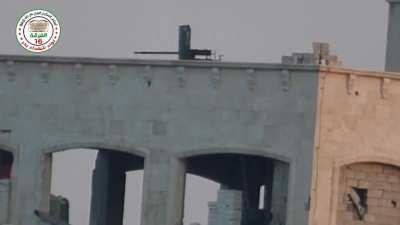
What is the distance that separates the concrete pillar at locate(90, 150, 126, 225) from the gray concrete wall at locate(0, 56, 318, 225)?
4911 mm

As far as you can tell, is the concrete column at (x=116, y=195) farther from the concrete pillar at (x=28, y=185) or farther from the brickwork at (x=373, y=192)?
the brickwork at (x=373, y=192)

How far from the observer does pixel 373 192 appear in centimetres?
9606

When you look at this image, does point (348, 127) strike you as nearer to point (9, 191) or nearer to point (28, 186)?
point (28, 186)

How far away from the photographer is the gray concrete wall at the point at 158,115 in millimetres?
94688

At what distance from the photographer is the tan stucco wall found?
310ft

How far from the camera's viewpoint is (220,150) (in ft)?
316

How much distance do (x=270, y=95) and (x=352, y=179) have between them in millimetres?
4214

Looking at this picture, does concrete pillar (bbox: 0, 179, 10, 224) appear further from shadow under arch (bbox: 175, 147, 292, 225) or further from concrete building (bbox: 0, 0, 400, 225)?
shadow under arch (bbox: 175, 147, 292, 225)

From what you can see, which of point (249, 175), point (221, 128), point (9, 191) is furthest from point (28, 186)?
point (221, 128)

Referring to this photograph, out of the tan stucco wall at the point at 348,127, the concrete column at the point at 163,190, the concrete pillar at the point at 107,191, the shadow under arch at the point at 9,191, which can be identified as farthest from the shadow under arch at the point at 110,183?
the tan stucco wall at the point at 348,127

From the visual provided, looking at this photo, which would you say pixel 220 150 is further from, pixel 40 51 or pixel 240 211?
pixel 40 51

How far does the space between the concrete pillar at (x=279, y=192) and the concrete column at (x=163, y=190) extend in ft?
11.5

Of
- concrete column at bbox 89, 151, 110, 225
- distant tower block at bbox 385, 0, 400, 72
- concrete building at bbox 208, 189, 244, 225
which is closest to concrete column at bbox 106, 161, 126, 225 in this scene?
concrete column at bbox 89, 151, 110, 225

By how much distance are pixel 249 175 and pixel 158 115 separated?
20.0 feet
